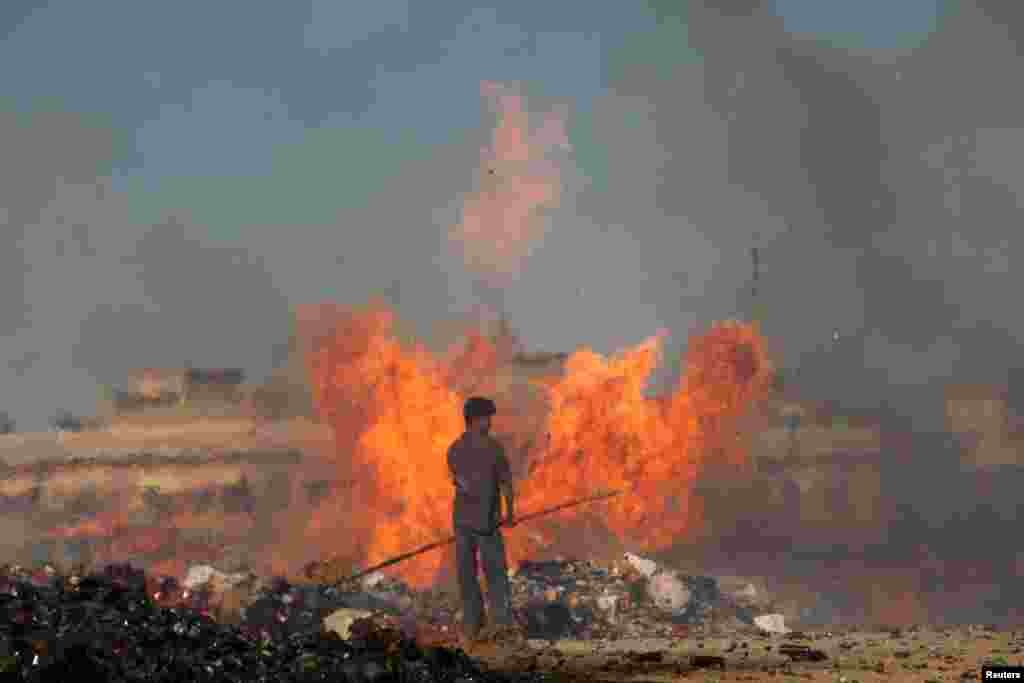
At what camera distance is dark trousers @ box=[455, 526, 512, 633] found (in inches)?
662

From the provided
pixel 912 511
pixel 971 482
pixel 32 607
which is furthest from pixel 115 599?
pixel 971 482

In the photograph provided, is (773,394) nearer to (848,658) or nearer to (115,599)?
(848,658)

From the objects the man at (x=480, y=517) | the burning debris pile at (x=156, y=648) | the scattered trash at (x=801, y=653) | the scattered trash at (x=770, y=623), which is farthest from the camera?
the scattered trash at (x=770, y=623)

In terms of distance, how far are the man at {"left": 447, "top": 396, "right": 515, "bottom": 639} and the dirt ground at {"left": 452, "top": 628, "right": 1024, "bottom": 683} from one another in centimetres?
90

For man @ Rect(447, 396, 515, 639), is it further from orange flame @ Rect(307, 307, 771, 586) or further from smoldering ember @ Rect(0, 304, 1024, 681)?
orange flame @ Rect(307, 307, 771, 586)

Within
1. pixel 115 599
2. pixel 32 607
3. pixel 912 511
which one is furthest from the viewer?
pixel 912 511

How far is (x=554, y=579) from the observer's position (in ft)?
71.6

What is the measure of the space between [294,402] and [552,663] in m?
31.7

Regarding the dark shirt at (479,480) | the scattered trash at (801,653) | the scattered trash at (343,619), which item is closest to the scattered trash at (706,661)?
the scattered trash at (801,653)

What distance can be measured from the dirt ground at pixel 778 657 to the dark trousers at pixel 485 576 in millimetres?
857

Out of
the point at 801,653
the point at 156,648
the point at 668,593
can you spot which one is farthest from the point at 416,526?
the point at 156,648

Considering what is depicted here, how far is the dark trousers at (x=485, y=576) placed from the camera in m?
16.8

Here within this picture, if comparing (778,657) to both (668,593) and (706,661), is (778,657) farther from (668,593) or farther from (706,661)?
(668,593)

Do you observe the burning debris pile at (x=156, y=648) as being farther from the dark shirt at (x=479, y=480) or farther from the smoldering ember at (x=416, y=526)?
the dark shirt at (x=479, y=480)
